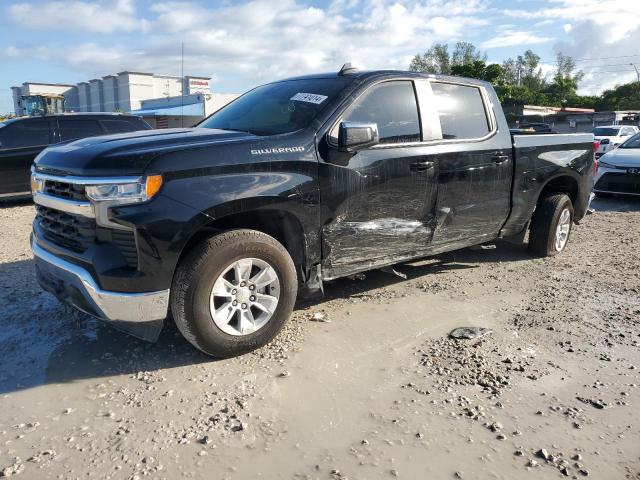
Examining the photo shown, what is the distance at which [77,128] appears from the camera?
32.5 ft

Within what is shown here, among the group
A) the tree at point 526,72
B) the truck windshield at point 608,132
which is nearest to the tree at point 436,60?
the tree at point 526,72

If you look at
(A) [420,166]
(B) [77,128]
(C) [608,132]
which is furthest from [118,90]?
(A) [420,166]

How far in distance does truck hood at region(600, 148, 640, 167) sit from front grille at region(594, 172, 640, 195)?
0.21m

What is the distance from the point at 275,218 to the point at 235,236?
410mm

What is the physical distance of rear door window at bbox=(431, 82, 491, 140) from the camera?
15.5ft

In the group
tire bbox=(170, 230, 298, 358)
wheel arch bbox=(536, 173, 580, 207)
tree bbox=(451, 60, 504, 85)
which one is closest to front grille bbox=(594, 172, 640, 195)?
wheel arch bbox=(536, 173, 580, 207)

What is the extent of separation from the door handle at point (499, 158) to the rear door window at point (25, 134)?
806 centimetres

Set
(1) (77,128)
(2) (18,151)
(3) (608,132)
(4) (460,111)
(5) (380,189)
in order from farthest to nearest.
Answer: (3) (608,132) < (1) (77,128) < (2) (18,151) < (4) (460,111) < (5) (380,189)

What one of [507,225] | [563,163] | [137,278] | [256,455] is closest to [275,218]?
[137,278]

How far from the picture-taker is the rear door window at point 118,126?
10016 millimetres

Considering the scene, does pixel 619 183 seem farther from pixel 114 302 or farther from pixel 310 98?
pixel 114 302

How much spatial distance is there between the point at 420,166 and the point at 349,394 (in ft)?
6.71

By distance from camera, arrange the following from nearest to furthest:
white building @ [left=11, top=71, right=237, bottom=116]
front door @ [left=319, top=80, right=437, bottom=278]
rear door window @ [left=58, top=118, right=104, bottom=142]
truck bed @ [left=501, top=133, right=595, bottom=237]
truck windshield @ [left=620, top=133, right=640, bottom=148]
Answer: front door @ [left=319, top=80, right=437, bottom=278] < truck bed @ [left=501, top=133, right=595, bottom=237] < rear door window @ [left=58, top=118, right=104, bottom=142] < truck windshield @ [left=620, top=133, right=640, bottom=148] < white building @ [left=11, top=71, right=237, bottom=116]

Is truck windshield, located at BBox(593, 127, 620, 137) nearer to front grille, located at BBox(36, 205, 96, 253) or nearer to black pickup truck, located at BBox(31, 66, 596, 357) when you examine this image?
black pickup truck, located at BBox(31, 66, 596, 357)
